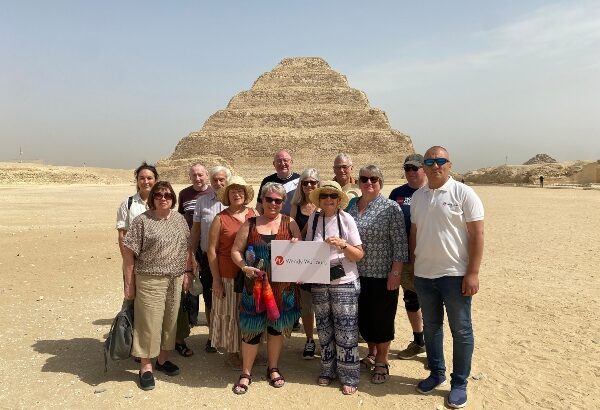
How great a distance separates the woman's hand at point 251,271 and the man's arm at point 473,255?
4.83ft

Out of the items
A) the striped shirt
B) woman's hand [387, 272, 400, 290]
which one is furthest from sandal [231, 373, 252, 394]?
woman's hand [387, 272, 400, 290]

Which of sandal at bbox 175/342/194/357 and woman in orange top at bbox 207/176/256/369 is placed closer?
woman in orange top at bbox 207/176/256/369

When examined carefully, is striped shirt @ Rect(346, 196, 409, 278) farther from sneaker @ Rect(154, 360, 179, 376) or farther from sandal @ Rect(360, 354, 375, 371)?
sneaker @ Rect(154, 360, 179, 376)

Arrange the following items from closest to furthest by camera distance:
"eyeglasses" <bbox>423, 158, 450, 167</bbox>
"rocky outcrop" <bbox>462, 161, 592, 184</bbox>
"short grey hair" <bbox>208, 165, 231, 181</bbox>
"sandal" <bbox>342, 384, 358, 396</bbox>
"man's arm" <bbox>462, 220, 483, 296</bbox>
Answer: "man's arm" <bbox>462, 220, 483, 296</bbox> < "eyeglasses" <bbox>423, 158, 450, 167</bbox> < "sandal" <bbox>342, 384, 358, 396</bbox> < "short grey hair" <bbox>208, 165, 231, 181</bbox> < "rocky outcrop" <bbox>462, 161, 592, 184</bbox>

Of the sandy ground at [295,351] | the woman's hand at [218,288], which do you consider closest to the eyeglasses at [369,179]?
the woman's hand at [218,288]

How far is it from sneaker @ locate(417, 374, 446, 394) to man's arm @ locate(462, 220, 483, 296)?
0.84 meters

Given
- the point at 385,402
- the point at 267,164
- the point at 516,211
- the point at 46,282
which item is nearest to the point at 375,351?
the point at 385,402

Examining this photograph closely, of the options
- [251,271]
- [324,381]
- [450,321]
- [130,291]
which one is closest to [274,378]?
[324,381]

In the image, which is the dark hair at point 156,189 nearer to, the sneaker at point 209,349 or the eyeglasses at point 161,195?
the eyeglasses at point 161,195

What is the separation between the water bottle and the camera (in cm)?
350

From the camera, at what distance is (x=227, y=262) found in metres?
3.72

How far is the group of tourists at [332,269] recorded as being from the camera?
3.31 m

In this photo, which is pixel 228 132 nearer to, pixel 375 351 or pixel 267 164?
pixel 267 164

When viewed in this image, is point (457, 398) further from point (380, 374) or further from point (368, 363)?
point (368, 363)
